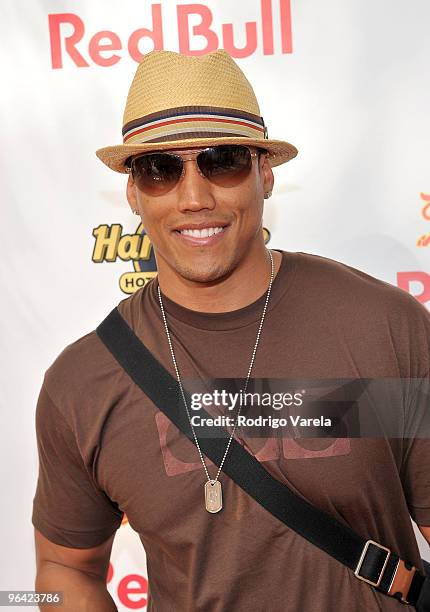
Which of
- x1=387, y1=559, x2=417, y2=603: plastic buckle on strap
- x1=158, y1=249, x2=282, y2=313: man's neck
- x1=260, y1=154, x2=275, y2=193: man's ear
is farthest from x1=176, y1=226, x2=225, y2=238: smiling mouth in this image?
x1=387, y1=559, x2=417, y2=603: plastic buckle on strap

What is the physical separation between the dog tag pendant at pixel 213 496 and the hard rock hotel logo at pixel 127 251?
0.93 m

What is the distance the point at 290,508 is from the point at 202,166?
2.25 feet

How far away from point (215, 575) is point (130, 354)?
1.55 feet

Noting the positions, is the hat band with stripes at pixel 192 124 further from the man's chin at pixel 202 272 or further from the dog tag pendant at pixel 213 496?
the dog tag pendant at pixel 213 496

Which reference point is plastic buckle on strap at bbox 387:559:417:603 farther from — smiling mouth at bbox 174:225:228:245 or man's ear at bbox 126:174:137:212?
man's ear at bbox 126:174:137:212

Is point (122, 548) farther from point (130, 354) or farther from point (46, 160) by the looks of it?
point (46, 160)

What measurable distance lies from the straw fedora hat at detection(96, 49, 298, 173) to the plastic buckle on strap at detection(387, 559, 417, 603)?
89 centimetres

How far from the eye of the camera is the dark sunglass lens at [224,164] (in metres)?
1.52

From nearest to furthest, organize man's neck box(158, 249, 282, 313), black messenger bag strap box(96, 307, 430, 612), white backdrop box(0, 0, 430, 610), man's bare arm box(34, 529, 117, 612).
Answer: black messenger bag strap box(96, 307, 430, 612) → man's neck box(158, 249, 282, 313) → man's bare arm box(34, 529, 117, 612) → white backdrop box(0, 0, 430, 610)

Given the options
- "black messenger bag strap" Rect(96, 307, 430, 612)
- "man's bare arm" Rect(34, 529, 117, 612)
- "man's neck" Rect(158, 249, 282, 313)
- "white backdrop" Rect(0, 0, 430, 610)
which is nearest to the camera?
"black messenger bag strap" Rect(96, 307, 430, 612)

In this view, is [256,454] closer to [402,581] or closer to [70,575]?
[402,581]

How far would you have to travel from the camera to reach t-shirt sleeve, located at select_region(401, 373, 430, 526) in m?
1.55

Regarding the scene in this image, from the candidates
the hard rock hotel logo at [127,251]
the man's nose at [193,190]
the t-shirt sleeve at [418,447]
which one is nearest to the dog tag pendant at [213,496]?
the t-shirt sleeve at [418,447]

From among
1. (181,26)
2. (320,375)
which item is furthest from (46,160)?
(320,375)
